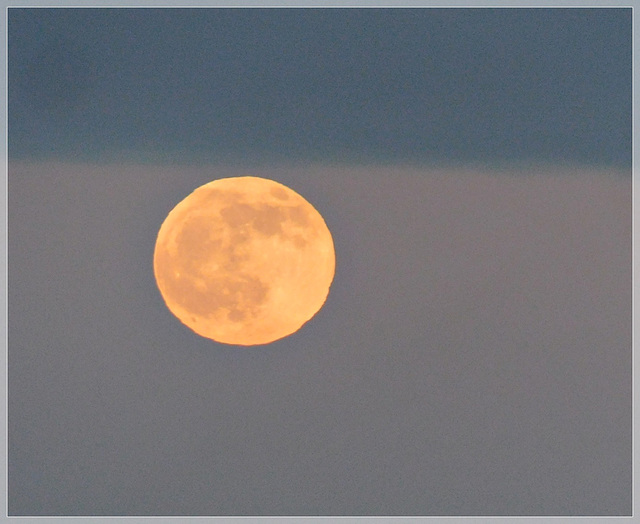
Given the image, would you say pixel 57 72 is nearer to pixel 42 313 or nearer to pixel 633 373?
pixel 42 313

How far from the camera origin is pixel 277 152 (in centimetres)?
187

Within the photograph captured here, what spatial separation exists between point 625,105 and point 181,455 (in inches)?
69.3

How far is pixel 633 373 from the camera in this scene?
6.27 feet

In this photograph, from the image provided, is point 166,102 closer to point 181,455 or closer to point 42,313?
point 42,313

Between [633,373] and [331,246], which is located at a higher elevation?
[331,246]

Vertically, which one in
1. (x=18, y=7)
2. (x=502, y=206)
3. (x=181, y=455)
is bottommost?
(x=181, y=455)

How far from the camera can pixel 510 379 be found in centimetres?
188

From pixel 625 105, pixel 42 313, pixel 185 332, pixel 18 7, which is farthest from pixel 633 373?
pixel 18 7

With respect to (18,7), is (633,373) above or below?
below

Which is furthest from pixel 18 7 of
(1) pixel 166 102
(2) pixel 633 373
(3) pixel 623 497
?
(3) pixel 623 497

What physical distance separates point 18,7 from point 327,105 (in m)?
1.02

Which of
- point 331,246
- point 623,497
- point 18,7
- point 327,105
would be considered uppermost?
point 18,7

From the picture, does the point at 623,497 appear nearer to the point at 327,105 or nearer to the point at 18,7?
the point at 327,105

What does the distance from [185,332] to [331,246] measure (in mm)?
513
